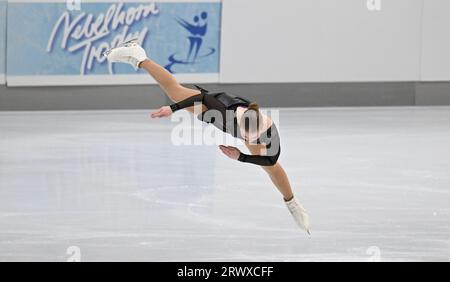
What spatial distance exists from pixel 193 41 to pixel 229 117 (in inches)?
300

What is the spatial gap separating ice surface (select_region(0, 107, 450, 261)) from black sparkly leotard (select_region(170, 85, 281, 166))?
594 millimetres

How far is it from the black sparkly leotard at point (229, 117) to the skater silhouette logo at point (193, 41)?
732 centimetres

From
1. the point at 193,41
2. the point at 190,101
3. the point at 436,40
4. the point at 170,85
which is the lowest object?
the point at 190,101

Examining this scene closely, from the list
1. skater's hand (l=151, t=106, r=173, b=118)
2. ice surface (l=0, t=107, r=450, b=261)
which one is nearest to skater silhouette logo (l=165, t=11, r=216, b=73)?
ice surface (l=0, t=107, r=450, b=261)

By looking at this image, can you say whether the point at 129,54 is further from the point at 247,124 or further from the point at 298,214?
the point at 298,214

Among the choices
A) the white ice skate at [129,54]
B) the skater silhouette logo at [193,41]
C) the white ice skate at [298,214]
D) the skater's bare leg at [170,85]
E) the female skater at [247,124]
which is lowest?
the white ice skate at [298,214]

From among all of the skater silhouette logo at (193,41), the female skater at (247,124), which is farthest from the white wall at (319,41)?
the female skater at (247,124)

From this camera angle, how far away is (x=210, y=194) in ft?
26.6

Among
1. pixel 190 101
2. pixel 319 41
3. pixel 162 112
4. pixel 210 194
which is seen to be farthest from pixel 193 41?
pixel 162 112

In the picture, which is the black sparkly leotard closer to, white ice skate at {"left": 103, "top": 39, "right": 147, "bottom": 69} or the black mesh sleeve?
the black mesh sleeve

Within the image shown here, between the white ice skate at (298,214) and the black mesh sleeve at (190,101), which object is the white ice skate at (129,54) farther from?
the white ice skate at (298,214)

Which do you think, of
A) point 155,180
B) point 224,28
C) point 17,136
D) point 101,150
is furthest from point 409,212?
point 224,28

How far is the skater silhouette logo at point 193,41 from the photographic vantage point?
13727 mm
